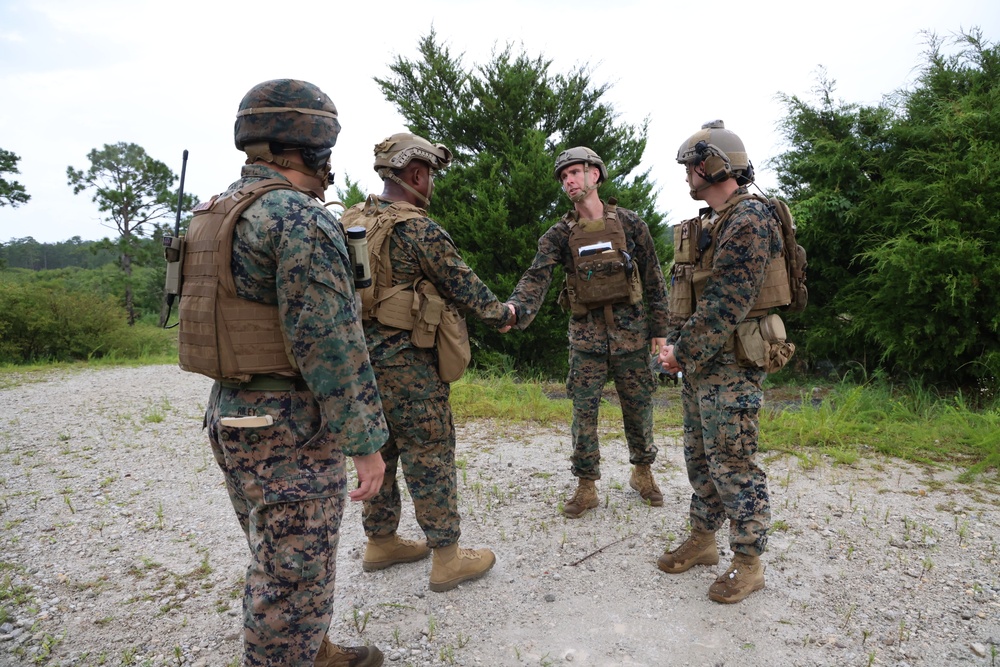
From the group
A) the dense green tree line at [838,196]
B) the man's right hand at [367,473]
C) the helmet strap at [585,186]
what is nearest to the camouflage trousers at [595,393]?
the helmet strap at [585,186]

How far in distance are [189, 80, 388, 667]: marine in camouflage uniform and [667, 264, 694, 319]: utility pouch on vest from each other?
1.85 m

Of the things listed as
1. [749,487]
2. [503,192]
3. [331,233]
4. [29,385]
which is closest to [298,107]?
[331,233]

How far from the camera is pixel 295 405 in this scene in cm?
200

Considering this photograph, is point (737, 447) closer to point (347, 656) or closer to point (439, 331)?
point (439, 331)

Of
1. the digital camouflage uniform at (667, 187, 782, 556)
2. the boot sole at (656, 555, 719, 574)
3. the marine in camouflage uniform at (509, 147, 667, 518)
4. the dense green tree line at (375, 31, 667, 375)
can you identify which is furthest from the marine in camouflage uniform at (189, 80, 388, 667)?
the dense green tree line at (375, 31, 667, 375)

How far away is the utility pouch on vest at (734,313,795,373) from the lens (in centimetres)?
286

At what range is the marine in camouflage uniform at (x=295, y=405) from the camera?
6.21 ft

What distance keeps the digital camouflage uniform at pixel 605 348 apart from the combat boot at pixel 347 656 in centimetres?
189

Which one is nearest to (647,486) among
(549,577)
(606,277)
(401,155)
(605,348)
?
(605,348)

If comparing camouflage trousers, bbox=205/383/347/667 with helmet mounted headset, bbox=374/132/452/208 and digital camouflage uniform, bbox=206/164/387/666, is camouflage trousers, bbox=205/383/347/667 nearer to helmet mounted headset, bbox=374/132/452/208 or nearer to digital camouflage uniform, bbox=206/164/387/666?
digital camouflage uniform, bbox=206/164/387/666

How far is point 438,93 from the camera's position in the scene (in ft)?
30.4

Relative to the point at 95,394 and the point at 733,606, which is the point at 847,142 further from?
the point at 95,394

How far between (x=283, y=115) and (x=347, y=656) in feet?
7.07

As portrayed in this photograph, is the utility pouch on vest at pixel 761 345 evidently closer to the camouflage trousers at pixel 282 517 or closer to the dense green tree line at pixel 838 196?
the camouflage trousers at pixel 282 517
